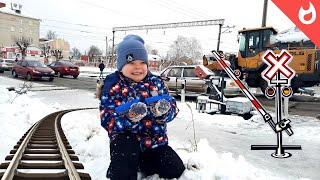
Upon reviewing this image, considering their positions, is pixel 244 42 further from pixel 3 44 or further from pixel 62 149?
pixel 3 44

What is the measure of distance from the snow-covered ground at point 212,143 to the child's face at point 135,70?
1015 millimetres

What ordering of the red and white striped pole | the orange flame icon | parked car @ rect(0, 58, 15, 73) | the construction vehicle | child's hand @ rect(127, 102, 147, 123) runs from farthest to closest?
parked car @ rect(0, 58, 15, 73) → the construction vehicle → the red and white striped pole → the orange flame icon → child's hand @ rect(127, 102, 147, 123)

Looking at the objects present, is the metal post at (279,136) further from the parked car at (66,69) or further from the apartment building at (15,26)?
the apartment building at (15,26)

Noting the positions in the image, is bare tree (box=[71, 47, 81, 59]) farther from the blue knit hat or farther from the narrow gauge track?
the blue knit hat

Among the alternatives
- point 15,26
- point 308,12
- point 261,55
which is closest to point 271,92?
point 308,12

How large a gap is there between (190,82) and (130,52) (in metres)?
13.4

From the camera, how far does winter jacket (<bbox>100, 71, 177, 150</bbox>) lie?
3473 millimetres

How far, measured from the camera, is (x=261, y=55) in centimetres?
1669

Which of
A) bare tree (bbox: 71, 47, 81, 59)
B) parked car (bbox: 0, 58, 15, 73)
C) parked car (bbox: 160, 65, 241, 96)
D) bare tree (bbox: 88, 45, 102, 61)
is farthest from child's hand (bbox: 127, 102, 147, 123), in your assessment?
bare tree (bbox: 71, 47, 81, 59)

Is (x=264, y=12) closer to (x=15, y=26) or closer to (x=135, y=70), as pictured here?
(x=135, y=70)

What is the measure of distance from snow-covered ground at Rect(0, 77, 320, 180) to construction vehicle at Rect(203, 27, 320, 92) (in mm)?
5158

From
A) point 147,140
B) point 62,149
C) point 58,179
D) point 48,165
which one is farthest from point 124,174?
point 62,149

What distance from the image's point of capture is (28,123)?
397 inches

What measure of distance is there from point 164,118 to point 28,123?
749cm
